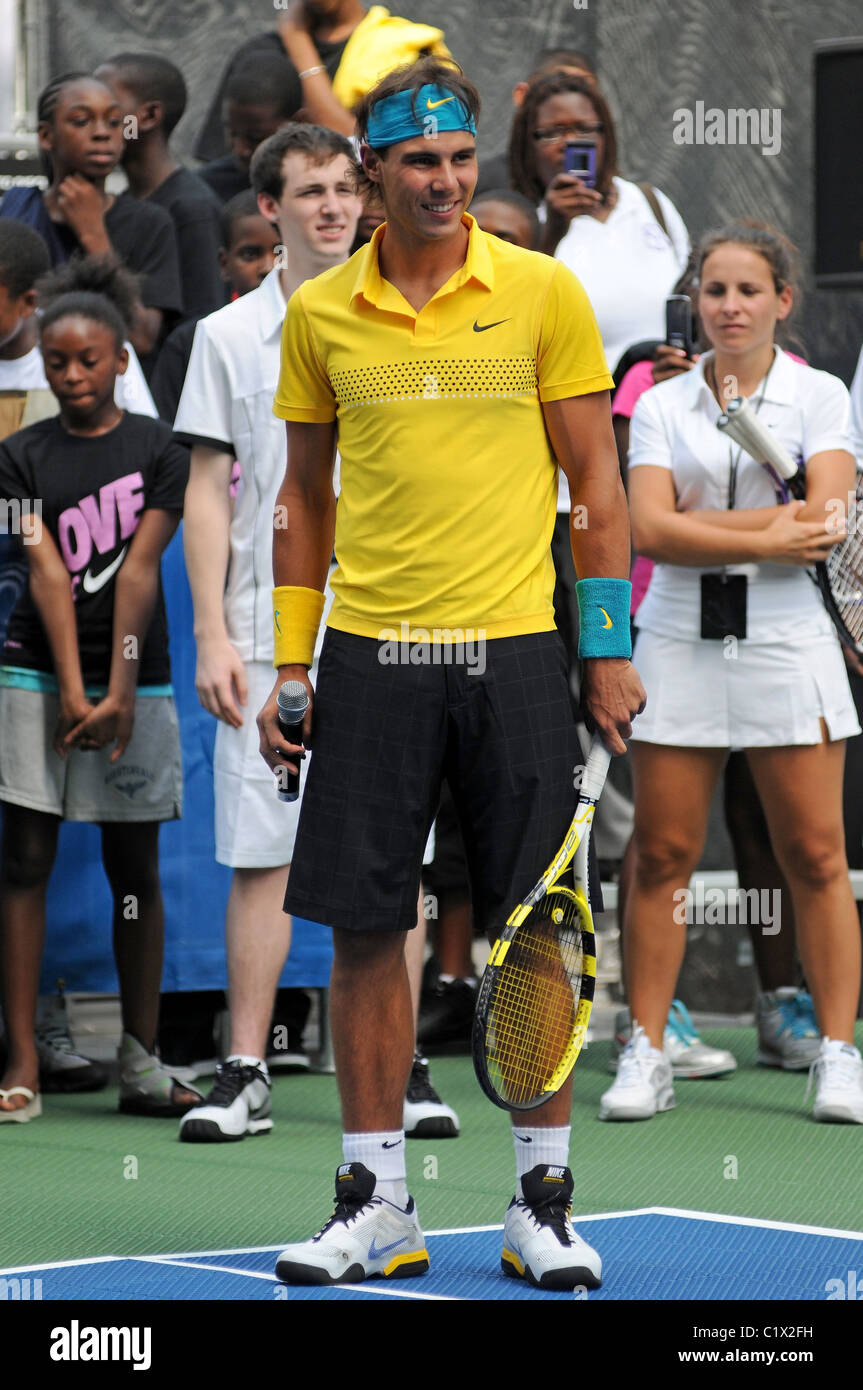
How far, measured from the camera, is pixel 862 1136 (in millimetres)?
5234

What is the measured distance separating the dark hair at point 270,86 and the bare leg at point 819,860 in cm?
308

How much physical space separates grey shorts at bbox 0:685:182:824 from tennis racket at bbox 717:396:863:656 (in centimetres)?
174

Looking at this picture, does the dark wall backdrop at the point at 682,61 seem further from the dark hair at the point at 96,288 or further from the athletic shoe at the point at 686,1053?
the athletic shoe at the point at 686,1053

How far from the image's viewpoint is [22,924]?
5535mm

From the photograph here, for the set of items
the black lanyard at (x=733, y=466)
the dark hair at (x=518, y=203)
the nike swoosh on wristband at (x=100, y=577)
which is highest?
the dark hair at (x=518, y=203)

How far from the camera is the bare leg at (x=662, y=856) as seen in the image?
556 cm

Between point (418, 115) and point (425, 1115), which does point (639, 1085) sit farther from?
point (418, 115)

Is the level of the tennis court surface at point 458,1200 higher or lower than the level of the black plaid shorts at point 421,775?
lower

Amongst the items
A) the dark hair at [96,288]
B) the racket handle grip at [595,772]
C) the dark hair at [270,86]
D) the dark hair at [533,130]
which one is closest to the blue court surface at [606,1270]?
the racket handle grip at [595,772]

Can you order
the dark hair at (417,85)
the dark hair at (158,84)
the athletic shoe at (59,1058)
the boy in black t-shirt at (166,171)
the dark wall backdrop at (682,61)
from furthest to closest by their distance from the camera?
1. the dark wall backdrop at (682,61)
2. the dark hair at (158,84)
3. the boy in black t-shirt at (166,171)
4. the athletic shoe at (59,1058)
5. the dark hair at (417,85)

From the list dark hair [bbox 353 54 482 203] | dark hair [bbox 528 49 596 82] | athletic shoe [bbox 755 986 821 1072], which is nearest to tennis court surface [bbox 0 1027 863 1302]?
athletic shoe [bbox 755 986 821 1072]

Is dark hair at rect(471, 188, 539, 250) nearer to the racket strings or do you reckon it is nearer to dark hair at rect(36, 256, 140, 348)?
dark hair at rect(36, 256, 140, 348)

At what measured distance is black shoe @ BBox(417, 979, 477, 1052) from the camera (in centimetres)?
630

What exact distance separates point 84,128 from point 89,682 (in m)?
2.23
